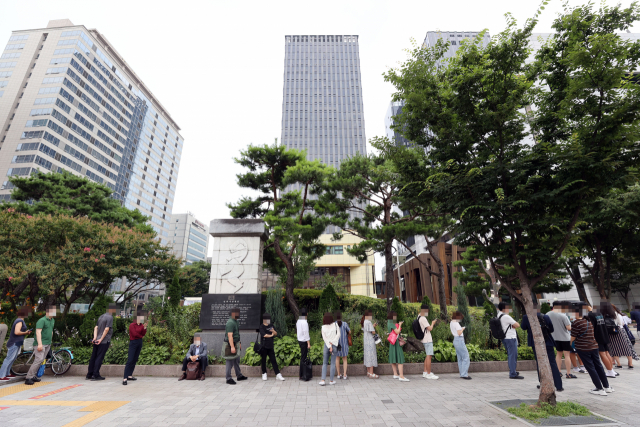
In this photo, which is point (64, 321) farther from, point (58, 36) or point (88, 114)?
point (58, 36)

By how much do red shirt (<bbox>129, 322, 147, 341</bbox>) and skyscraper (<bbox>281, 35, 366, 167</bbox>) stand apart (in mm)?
72975

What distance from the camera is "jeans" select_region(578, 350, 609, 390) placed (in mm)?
6211

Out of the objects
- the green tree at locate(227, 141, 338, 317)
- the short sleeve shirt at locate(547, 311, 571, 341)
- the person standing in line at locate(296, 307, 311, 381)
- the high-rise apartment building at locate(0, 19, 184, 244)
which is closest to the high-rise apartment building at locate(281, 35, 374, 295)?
the high-rise apartment building at locate(0, 19, 184, 244)

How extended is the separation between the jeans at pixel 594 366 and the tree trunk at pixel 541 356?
158cm

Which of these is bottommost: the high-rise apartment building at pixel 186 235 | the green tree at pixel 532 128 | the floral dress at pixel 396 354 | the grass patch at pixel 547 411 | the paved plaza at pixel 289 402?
the paved plaza at pixel 289 402

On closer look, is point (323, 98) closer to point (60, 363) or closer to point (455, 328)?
point (455, 328)

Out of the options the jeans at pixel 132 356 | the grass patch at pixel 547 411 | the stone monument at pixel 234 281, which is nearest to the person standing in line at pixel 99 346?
the jeans at pixel 132 356

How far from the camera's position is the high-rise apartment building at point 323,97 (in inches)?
3275

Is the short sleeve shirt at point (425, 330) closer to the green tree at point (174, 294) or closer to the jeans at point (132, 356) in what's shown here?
the jeans at point (132, 356)

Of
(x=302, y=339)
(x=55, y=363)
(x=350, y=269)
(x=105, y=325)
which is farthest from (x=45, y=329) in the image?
(x=350, y=269)

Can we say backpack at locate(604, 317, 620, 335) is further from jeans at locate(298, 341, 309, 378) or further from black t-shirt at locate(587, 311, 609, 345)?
jeans at locate(298, 341, 309, 378)

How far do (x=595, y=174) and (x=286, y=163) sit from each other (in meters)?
11.6

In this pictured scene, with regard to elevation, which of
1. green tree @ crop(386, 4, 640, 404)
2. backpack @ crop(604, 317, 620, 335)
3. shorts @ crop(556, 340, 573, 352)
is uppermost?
green tree @ crop(386, 4, 640, 404)

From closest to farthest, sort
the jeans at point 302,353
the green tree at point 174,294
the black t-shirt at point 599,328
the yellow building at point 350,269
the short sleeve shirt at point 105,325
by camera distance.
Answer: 1. the black t-shirt at point 599,328
2. the jeans at point 302,353
3. the short sleeve shirt at point 105,325
4. the green tree at point 174,294
5. the yellow building at point 350,269
